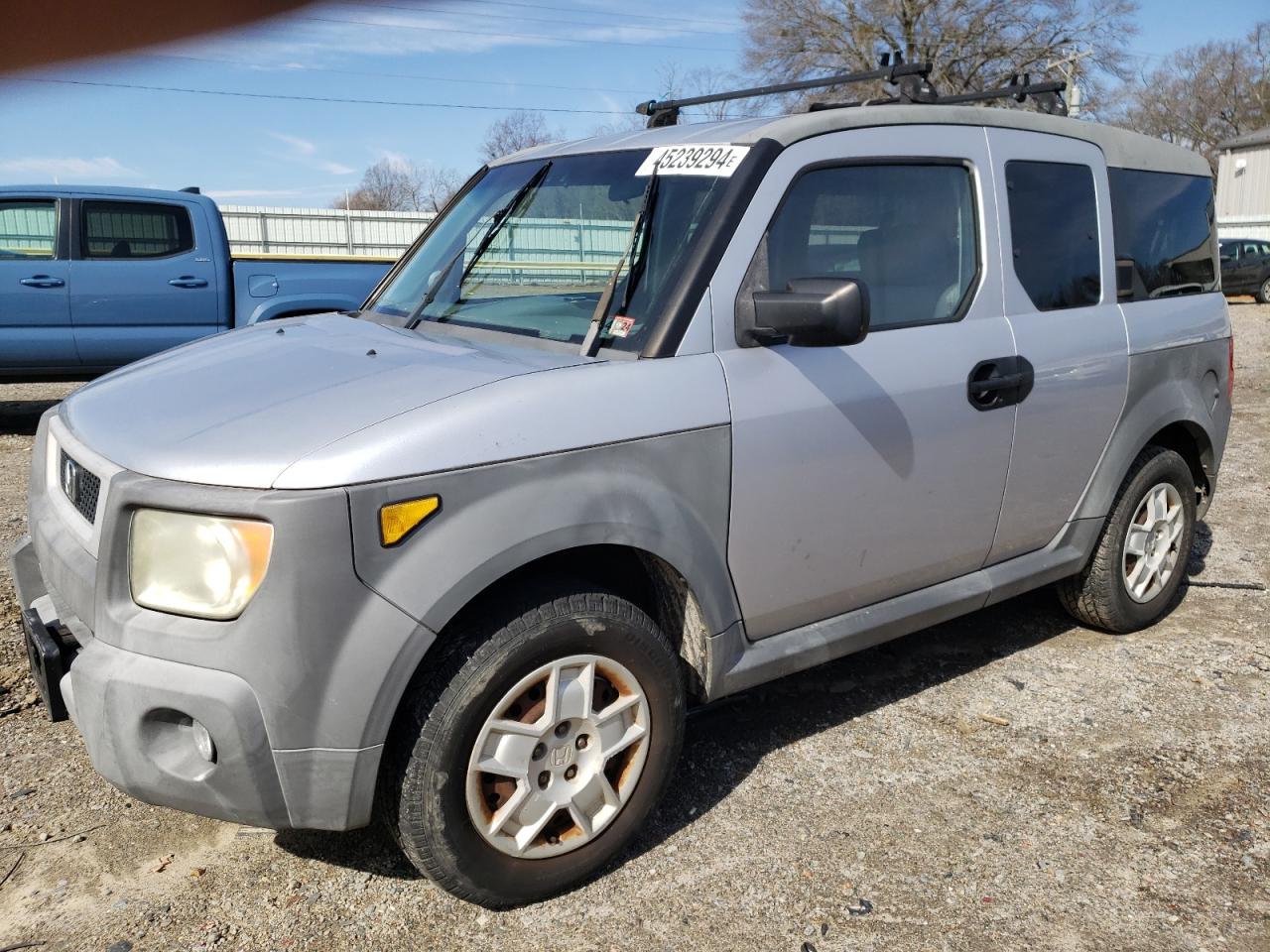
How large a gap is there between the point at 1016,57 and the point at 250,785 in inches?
1670

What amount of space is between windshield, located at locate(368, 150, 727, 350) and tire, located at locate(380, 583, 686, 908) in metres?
0.80

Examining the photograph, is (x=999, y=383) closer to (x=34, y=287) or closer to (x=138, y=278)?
(x=138, y=278)

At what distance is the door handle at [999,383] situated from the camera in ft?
11.5

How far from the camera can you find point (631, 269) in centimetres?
311

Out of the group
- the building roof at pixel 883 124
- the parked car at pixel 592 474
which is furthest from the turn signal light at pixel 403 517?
the building roof at pixel 883 124

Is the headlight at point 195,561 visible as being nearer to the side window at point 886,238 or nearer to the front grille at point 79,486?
the front grille at point 79,486

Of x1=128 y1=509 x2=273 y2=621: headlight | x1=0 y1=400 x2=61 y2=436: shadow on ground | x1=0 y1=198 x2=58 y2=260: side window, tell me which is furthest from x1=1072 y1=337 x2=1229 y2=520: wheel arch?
x1=0 y1=198 x2=58 y2=260: side window

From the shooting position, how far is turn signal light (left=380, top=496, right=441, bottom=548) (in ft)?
7.72

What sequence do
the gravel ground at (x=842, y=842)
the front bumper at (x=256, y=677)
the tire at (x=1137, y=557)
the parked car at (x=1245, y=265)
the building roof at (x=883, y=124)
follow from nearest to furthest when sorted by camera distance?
the front bumper at (x=256, y=677) < the gravel ground at (x=842, y=842) < the building roof at (x=883, y=124) < the tire at (x=1137, y=557) < the parked car at (x=1245, y=265)

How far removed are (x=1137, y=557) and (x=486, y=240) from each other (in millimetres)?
2909

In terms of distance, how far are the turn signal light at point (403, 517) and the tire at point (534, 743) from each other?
33cm

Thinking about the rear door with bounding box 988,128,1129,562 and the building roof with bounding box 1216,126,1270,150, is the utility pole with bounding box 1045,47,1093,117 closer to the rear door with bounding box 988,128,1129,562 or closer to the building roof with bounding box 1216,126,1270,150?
the building roof with bounding box 1216,126,1270,150

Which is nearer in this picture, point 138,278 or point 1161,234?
point 1161,234

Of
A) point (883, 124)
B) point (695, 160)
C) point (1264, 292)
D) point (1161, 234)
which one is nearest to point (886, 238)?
point (883, 124)
